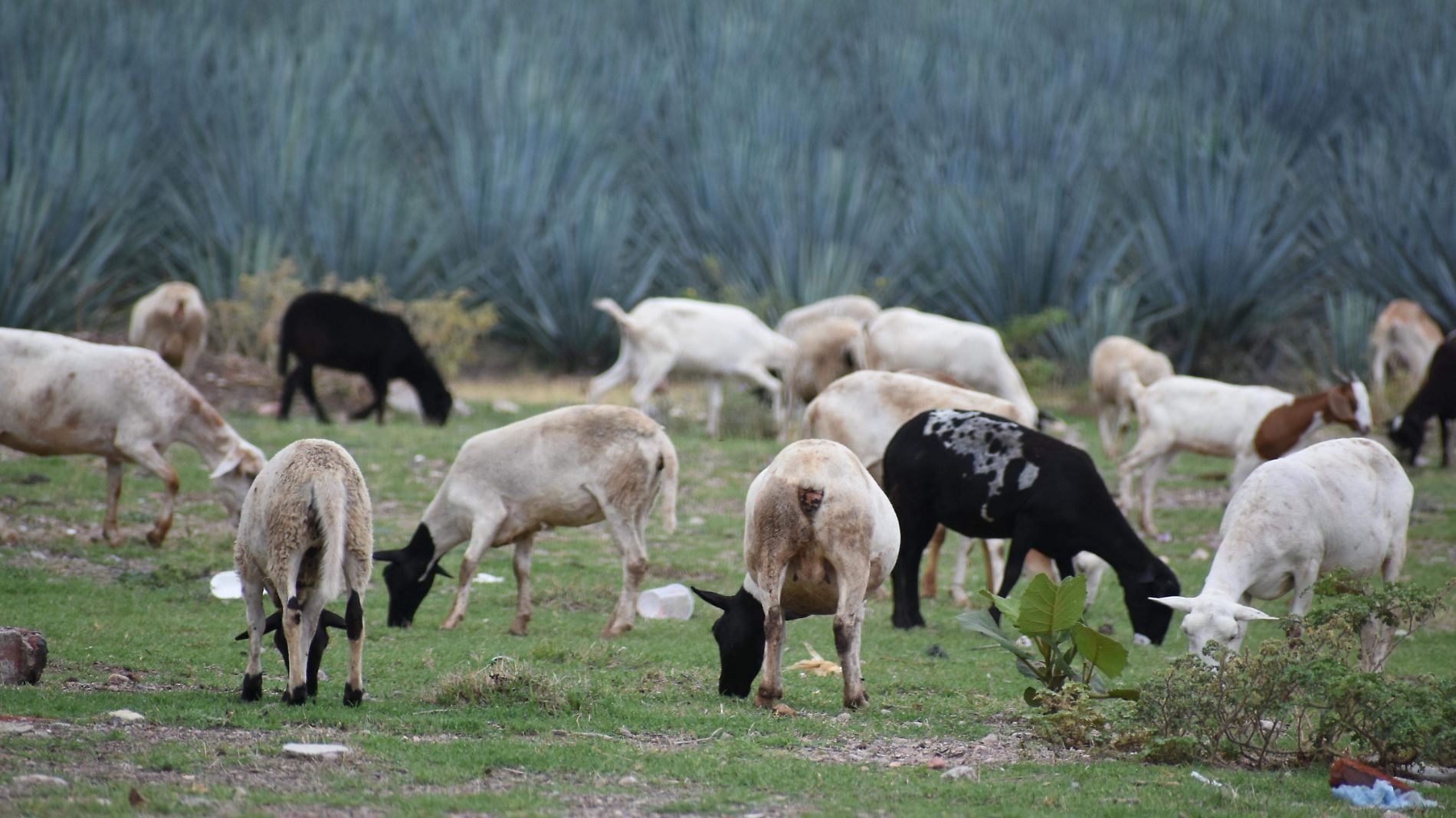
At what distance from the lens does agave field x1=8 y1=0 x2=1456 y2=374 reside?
2392cm

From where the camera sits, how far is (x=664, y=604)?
1045cm

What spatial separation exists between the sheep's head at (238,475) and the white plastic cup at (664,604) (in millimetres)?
3351

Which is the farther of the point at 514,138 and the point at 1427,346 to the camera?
the point at 514,138

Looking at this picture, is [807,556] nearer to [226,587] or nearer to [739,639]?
[739,639]

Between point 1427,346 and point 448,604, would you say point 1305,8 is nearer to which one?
point 1427,346

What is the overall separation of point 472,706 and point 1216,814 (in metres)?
3.38

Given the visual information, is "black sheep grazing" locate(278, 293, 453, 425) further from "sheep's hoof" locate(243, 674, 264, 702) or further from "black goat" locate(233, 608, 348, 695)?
"sheep's hoof" locate(243, 674, 264, 702)

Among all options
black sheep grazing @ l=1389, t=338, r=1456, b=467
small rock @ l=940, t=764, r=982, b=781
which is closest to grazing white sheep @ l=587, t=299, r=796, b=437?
black sheep grazing @ l=1389, t=338, r=1456, b=467

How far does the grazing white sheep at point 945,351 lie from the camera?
17359mm

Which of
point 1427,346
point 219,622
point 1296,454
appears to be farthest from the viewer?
point 1427,346

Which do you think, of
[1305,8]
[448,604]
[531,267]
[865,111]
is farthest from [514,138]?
[1305,8]

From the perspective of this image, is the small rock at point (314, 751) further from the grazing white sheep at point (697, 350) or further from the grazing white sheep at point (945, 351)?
the grazing white sheep at point (697, 350)

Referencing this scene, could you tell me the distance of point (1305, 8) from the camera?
118 ft

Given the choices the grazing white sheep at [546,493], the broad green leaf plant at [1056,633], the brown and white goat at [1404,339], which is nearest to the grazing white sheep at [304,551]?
the grazing white sheep at [546,493]
